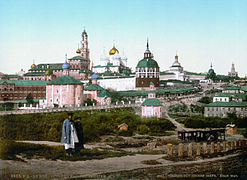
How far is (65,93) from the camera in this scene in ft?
65.0

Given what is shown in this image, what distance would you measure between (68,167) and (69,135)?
0.96m

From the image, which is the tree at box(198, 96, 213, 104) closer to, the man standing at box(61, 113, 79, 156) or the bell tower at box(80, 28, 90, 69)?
the man standing at box(61, 113, 79, 156)

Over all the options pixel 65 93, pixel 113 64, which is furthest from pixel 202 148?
pixel 113 64

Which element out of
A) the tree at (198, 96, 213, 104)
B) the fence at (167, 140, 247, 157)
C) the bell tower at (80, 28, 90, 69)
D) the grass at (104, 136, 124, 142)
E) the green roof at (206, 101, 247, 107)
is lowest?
the fence at (167, 140, 247, 157)

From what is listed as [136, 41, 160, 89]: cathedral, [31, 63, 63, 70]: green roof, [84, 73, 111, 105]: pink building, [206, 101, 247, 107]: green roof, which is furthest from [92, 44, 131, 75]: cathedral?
[206, 101, 247, 107]: green roof

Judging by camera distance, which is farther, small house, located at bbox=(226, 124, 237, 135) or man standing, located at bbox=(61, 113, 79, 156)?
small house, located at bbox=(226, 124, 237, 135)

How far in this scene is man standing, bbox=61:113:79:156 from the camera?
370 inches

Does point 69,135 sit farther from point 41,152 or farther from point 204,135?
Result: point 204,135

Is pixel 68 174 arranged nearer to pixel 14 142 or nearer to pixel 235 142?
pixel 14 142

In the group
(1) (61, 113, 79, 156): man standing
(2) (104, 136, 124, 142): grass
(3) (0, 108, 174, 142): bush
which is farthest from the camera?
(3) (0, 108, 174, 142): bush

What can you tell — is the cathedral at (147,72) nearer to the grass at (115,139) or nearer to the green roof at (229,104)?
the green roof at (229,104)

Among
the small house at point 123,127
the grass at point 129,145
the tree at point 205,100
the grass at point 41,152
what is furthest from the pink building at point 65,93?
the grass at point 41,152

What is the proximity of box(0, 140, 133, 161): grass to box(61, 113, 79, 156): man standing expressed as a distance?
25cm

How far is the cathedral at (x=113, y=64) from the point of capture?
40.9 metres
